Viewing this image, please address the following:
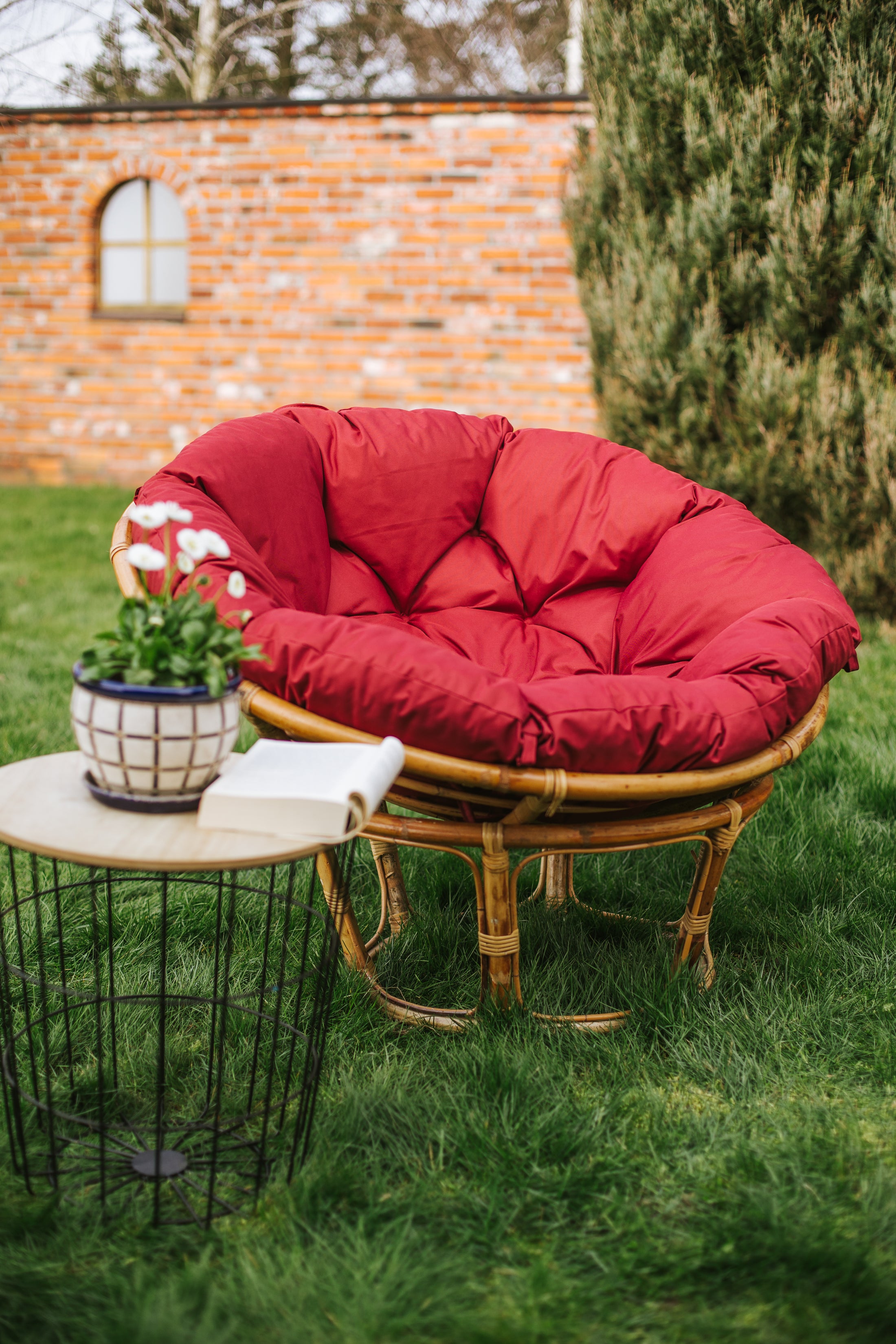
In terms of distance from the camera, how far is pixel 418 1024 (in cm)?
173

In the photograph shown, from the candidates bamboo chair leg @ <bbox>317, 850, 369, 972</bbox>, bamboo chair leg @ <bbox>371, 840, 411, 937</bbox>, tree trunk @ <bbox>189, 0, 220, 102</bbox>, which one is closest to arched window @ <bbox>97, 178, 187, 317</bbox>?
tree trunk @ <bbox>189, 0, 220, 102</bbox>

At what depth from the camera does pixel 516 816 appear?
1477 millimetres

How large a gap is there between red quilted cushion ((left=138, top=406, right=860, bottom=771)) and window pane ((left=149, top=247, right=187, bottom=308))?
15.0 ft

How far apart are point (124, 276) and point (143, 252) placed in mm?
207

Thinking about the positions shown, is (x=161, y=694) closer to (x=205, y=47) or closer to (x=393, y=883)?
(x=393, y=883)

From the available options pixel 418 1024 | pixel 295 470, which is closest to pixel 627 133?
pixel 295 470

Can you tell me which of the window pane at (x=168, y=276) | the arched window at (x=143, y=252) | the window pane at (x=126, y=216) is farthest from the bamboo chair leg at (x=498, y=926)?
the window pane at (x=126, y=216)

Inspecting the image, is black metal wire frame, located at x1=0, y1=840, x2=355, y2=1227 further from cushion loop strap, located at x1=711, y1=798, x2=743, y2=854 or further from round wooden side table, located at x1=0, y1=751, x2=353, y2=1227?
cushion loop strap, located at x1=711, y1=798, x2=743, y2=854

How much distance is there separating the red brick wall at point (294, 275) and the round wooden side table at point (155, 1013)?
4347 mm

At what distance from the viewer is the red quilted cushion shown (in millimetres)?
1422

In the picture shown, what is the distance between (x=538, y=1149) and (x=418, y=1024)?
0.36 meters

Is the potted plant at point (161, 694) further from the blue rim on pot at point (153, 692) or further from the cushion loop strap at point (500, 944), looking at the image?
the cushion loop strap at point (500, 944)

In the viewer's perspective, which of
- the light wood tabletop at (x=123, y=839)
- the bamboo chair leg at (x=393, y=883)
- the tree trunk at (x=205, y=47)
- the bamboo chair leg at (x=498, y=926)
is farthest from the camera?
the tree trunk at (x=205, y=47)

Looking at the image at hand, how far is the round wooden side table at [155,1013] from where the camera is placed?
120cm
